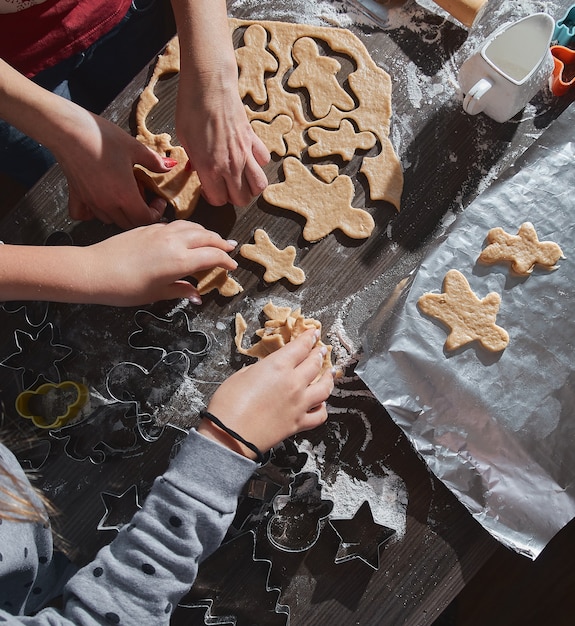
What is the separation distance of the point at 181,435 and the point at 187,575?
20cm

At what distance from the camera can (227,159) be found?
87 centimetres

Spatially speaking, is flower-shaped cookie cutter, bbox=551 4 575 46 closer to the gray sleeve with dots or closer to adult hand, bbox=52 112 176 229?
adult hand, bbox=52 112 176 229

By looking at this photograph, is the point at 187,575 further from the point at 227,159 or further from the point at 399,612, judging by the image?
the point at 227,159

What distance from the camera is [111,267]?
2.70 feet

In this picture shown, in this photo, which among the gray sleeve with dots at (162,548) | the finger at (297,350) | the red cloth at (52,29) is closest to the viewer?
the gray sleeve with dots at (162,548)

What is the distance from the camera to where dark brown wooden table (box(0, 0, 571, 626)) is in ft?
2.76

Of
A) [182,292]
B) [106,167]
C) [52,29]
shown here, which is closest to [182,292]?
[182,292]

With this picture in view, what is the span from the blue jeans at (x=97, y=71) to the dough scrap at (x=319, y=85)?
21cm

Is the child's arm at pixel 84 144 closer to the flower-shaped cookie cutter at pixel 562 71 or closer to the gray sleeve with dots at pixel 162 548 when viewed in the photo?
the gray sleeve with dots at pixel 162 548

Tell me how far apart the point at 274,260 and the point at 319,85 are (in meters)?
0.30

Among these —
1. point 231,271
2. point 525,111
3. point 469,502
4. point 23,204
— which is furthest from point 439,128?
point 23,204

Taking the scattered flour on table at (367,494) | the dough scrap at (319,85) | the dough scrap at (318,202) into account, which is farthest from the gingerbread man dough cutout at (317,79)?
the scattered flour on table at (367,494)

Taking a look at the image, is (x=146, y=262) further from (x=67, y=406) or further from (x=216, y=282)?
(x=67, y=406)

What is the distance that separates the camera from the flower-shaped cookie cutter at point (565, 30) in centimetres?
91
